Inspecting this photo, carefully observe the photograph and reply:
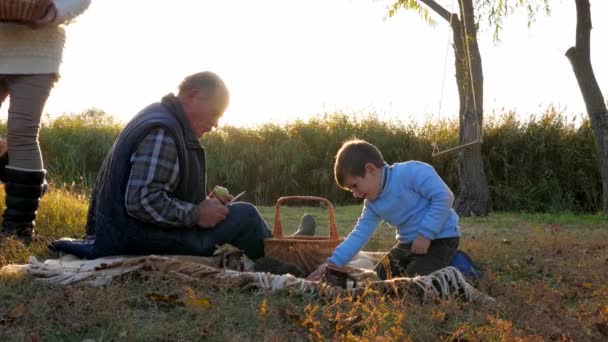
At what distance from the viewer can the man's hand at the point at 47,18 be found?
5184 mm

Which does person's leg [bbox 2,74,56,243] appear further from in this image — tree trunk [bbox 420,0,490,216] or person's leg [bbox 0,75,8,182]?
tree trunk [bbox 420,0,490,216]

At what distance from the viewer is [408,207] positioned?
4.66 meters

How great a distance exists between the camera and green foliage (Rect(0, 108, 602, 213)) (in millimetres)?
13633

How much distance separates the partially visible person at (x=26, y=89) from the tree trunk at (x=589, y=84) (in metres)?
8.90

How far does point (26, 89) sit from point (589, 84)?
30.6 feet

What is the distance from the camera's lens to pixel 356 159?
4.53m

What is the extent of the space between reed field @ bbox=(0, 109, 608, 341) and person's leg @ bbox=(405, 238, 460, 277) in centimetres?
25

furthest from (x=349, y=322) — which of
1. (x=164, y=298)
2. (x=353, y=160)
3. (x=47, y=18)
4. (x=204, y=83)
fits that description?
(x=47, y=18)

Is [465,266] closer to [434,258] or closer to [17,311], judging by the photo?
[434,258]

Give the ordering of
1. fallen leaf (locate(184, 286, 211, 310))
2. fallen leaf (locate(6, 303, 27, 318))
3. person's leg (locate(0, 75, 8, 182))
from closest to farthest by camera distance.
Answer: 1. fallen leaf (locate(6, 303, 27, 318))
2. fallen leaf (locate(184, 286, 211, 310))
3. person's leg (locate(0, 75, 8, 182))

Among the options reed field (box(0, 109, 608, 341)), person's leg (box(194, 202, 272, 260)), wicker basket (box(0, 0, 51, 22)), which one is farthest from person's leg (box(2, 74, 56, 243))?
person's leg (box(194, 202, 272, 260))

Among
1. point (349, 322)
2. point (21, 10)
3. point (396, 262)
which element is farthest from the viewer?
point (21, 10)

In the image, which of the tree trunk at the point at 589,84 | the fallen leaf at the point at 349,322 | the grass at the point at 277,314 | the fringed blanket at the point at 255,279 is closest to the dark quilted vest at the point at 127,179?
the fringed blanket at the point at 255,279

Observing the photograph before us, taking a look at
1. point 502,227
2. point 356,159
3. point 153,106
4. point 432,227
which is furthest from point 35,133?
point 502,227
